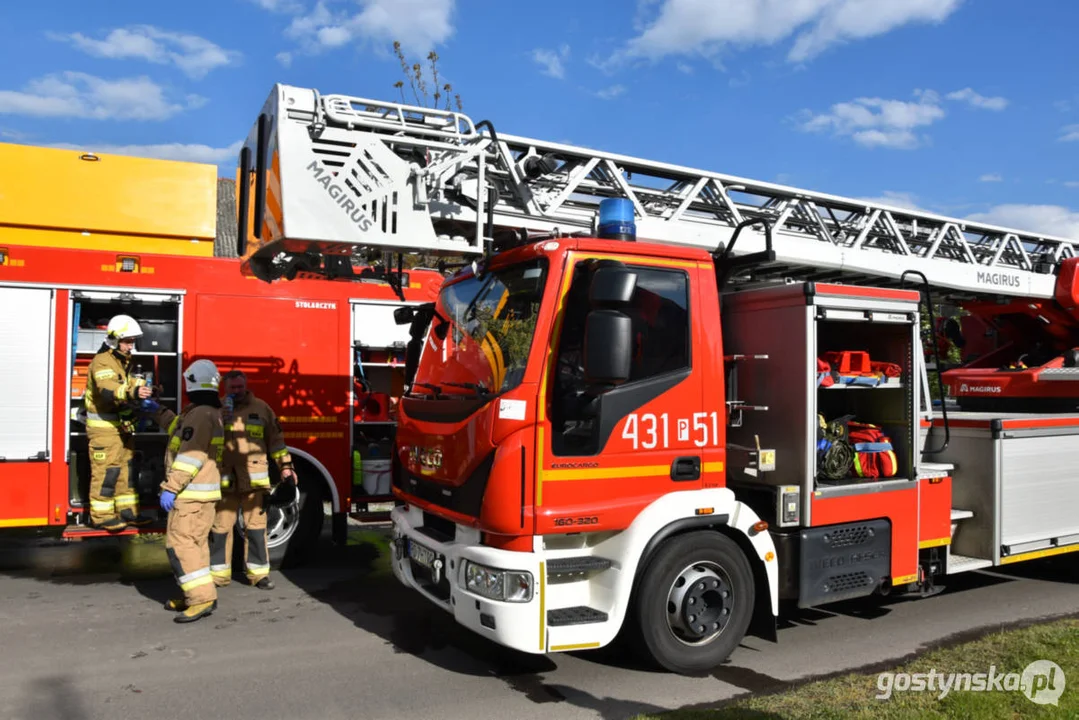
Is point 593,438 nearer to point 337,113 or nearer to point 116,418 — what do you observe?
point 337,113

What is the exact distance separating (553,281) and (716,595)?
6.43 feet

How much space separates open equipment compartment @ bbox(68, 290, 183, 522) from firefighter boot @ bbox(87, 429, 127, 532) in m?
0.16

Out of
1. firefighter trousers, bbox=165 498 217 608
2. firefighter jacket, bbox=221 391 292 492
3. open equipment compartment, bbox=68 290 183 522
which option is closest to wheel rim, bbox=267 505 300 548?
firefighter jacket, bbox=221 391 292 492

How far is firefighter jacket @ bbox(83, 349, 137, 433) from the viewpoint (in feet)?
20.0

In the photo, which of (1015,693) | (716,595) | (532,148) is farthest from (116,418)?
(1015,693)

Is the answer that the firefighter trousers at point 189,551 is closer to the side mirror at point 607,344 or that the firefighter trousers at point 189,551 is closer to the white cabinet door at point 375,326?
the white cabinet door at point 375,326

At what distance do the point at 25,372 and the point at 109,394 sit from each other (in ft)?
2.19

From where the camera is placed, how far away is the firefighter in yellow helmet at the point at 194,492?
5.31m

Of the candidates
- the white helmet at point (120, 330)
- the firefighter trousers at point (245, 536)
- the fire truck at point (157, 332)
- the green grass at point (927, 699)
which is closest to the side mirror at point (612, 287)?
the green grass at point (927, 699)

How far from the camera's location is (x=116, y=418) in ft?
20.4

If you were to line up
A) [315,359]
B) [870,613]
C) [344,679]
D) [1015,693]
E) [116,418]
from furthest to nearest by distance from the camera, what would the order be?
[315,359], [116,418], [870,613], [344,679], [1015,693]

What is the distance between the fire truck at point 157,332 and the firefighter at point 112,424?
0.16 metres

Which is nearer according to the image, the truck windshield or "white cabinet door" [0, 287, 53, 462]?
the truck windshield

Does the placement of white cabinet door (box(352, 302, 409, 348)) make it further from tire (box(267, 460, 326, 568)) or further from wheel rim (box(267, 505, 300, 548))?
wheel rim (box(267, 505, 300, 548))
